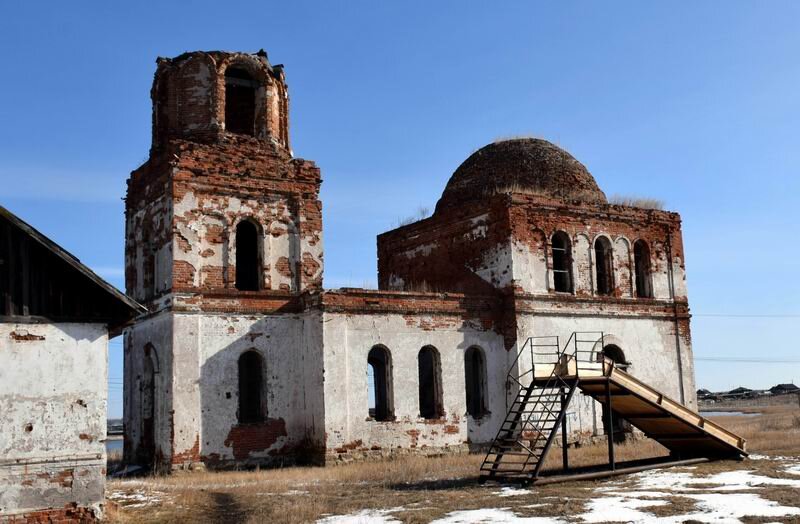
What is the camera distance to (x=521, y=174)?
27016mm

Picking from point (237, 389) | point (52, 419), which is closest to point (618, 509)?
point (52, 419)

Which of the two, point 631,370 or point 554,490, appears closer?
point 554,490

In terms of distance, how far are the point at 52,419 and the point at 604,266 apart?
18264 millimetres

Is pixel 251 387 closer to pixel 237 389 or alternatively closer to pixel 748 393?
pixel 237 389

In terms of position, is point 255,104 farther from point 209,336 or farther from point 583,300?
point 583,300

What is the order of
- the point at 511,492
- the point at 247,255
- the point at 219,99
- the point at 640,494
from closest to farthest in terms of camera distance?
the point at 640,494 → the point at 511,492 → the point at 219,99 → the point at 247,255

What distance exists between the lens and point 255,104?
77.4ft

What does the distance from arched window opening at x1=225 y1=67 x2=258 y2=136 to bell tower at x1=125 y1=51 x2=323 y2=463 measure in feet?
0.10

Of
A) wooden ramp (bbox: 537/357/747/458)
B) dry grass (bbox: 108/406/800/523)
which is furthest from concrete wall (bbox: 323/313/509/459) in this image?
wooden ramp (bbox: 537/357/747/458)

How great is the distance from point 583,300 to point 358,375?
7.63 m

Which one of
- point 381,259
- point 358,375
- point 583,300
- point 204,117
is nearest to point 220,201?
point 204,117

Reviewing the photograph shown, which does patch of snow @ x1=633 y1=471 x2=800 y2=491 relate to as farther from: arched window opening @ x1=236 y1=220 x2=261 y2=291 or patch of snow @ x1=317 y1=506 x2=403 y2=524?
arched window opening @ x1=236 y1=220 x2=261 y2=291

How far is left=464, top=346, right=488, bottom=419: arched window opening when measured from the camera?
2372 cm

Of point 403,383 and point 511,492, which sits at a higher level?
point 403,383
